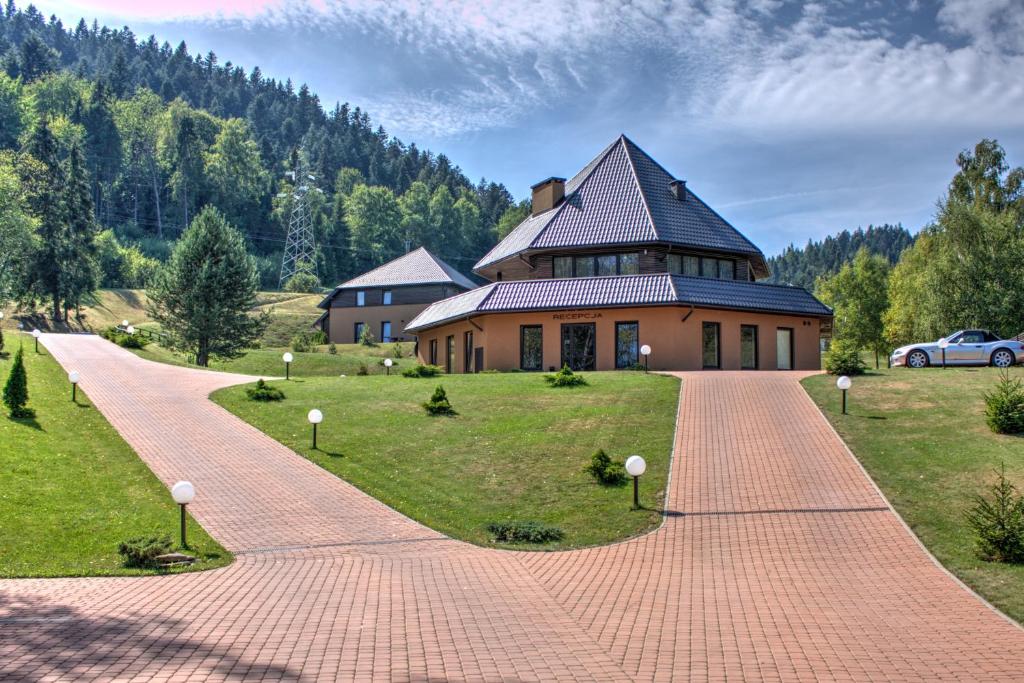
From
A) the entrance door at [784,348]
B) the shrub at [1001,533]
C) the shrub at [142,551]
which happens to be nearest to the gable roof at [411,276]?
the entrance door at [784,348]

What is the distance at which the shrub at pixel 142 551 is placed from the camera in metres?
11.7

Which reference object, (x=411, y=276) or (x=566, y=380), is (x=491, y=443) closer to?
(x=566, y=380)

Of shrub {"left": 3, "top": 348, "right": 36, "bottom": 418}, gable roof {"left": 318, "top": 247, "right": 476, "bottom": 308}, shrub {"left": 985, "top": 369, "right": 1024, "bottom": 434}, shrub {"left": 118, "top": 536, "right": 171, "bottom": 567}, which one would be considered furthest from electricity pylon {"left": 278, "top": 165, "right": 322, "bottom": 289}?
shrub {"left": 118, "top": 536, "right": 171, "bottom": 567}

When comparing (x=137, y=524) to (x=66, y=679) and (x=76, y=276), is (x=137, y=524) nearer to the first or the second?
(x=66, y=679)

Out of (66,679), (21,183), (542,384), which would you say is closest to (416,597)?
(66,679)

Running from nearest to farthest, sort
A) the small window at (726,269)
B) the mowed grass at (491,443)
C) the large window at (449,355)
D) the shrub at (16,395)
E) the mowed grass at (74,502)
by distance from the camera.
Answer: the mowed grass at (74,502) < the mowed grass at (491,443) < the shrub at (16,395) < the small window at (726,269) < the large window at (449,355)

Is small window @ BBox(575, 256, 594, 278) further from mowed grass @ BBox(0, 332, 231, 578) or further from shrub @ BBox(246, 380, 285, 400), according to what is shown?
mowed grass @ BBox(0, 332, 231, 578)

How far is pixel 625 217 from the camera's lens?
36062 mm

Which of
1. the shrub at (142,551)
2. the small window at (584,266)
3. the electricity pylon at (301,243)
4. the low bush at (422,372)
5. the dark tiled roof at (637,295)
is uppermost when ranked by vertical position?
the electricity pylon at (301,243)

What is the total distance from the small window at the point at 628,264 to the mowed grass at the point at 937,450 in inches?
425

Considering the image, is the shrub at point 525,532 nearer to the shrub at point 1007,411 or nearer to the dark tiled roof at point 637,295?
the shrub at point 1007,411

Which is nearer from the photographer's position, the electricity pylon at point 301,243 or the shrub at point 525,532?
the shrub at point 525,532

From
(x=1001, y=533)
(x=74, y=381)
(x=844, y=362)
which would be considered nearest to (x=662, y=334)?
(x=844, y=362)

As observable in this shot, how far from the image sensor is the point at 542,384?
26906 millimetres
